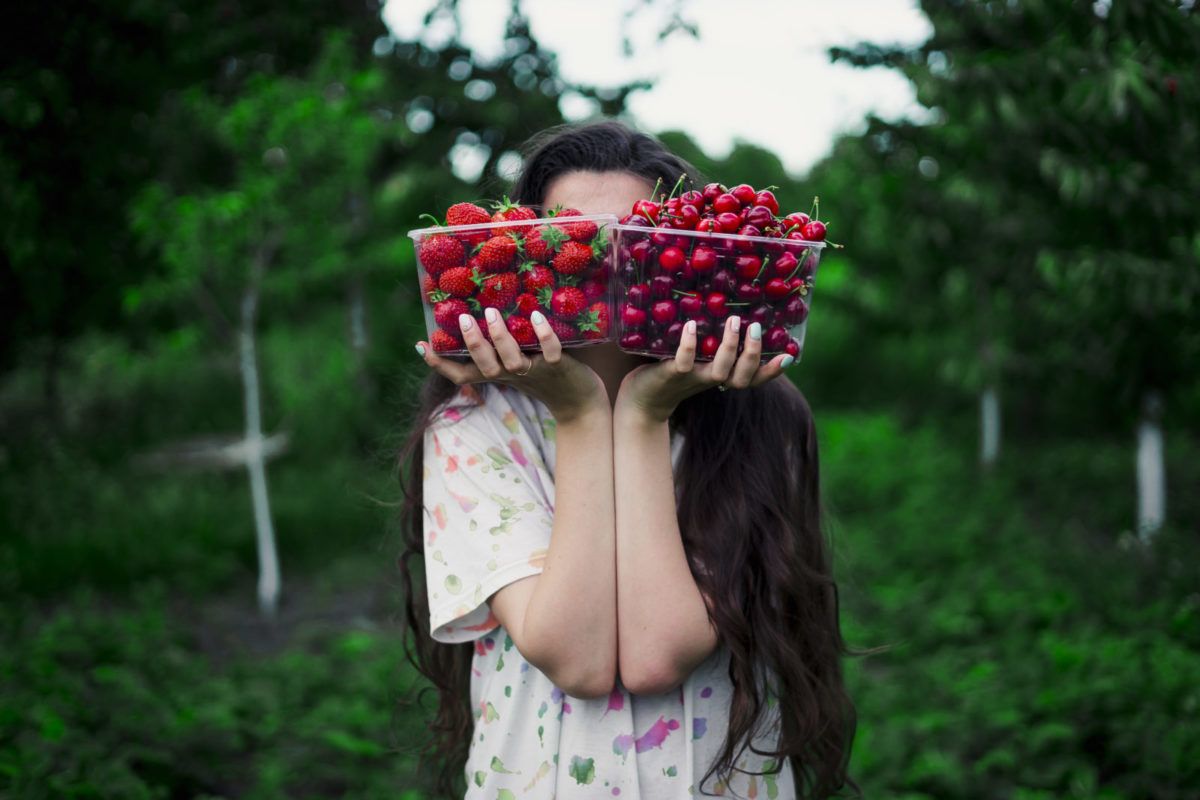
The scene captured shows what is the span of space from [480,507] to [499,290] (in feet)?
1.13

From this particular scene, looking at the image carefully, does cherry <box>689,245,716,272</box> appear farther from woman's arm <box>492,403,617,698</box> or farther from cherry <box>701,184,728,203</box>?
woman's arm <box>492,403,617,698</box>

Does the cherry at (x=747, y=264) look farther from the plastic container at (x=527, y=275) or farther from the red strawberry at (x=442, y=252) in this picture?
the red strawberry at (x=442, y=252)

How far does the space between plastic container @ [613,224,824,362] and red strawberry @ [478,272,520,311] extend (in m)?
0.15

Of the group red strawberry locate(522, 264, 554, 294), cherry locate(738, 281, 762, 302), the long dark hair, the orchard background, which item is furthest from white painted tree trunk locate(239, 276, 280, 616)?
cherry locate(738, 281, 762, 302)

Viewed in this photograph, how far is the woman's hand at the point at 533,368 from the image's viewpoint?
1.34m

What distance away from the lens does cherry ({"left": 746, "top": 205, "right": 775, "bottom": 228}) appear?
143cm

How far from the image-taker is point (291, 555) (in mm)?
7156

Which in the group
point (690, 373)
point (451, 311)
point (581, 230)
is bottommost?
point (690, 373)

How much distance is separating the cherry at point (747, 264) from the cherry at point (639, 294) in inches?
5.1

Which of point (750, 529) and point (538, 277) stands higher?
point (538, 277)

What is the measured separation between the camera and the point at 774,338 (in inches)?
56.0

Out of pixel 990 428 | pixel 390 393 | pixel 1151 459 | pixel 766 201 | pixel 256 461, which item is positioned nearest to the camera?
pixel 766 201

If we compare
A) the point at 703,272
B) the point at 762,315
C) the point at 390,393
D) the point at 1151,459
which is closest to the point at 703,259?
the point at 703,272

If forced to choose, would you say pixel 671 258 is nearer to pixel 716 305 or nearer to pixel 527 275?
pixel 716 305
